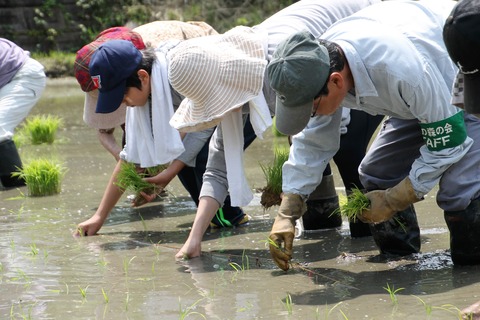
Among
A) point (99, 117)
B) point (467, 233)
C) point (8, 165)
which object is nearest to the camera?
point (467, 233)

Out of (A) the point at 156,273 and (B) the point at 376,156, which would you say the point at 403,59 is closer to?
(B) the point at 376,156

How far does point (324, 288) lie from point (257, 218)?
1529 millimetres

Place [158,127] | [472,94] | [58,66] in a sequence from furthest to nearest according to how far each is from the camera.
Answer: [58,66] → [158,127] → [472,94]

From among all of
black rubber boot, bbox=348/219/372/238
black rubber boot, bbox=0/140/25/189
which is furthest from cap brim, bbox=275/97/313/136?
black rubber boot, bbox=0/140/25/189

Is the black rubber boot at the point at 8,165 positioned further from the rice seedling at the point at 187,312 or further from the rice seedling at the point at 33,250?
the rice seedling at the point at 187,312

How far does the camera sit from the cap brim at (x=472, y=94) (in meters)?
2.79

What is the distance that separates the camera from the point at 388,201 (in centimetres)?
355

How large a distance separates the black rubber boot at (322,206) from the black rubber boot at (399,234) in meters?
0.68

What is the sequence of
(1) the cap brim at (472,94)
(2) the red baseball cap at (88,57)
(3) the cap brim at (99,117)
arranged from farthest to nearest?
(3) the cap brim at (99,117) → (2) the red baseball cap at (88,57) → (1) the cap brim at (472,94)

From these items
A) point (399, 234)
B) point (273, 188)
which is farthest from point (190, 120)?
point (399, 234)

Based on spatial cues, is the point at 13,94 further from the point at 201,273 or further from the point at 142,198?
the point at 201,273

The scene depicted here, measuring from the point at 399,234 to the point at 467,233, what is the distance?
1.24 ft

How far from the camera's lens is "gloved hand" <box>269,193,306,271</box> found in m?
3.62

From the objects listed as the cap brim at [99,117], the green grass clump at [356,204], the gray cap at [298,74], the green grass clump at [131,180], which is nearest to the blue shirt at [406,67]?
the gray cap at [298,74]
